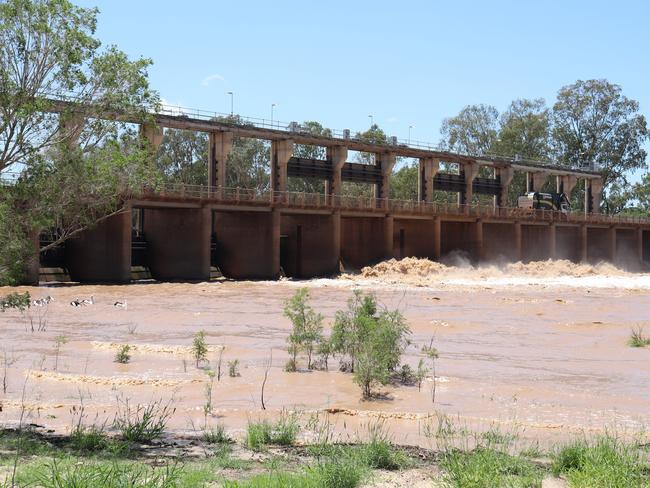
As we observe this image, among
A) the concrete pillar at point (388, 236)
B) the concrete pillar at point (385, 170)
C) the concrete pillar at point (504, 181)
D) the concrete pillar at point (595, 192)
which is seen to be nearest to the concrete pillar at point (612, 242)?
the concrete pillar at point (595, 192)

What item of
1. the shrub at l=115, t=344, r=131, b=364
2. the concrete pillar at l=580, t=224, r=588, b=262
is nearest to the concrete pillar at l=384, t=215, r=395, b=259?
the concrete pillar at l=580, t=224, r=588, b=262

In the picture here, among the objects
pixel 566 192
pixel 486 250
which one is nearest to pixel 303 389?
pixel 486 250

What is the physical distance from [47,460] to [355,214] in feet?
153

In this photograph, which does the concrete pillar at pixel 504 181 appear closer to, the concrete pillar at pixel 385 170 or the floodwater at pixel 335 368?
the concrete pillar at pixel 385 170

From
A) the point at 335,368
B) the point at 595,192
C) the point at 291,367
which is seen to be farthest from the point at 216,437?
the point at 595,192

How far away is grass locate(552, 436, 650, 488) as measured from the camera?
6.40m

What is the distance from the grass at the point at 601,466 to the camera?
6.40 m

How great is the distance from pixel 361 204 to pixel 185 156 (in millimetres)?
31101

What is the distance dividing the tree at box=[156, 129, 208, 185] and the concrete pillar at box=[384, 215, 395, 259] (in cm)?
2879

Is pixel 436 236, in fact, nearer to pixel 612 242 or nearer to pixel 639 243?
pixel 612 242

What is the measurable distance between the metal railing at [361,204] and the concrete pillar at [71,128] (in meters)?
23.9

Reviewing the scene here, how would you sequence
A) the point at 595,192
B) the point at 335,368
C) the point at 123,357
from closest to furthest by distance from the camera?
the point at 335,368, the point at 123,357, the point at 595,192

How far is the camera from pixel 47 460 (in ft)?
23.8

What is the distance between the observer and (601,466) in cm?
675
